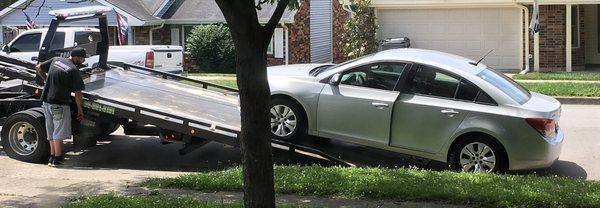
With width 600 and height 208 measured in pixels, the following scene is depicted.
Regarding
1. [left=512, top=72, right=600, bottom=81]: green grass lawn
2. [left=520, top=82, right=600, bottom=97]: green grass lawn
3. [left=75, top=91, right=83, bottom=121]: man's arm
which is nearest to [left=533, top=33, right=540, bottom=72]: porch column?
[left=512, top=72, right=600, bottom=81]: green grass lawn

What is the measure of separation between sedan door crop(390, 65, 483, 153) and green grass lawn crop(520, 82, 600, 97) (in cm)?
857

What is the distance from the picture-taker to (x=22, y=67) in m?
10.5

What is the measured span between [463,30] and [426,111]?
15428 mm

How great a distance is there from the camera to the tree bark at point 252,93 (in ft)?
14.3

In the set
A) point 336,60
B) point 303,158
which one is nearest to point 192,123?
point 303,158

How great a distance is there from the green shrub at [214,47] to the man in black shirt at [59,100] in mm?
15669

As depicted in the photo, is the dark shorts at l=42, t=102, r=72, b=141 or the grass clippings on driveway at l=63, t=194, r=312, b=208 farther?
the dark shorts at l=42, t=102, r=72, b=141

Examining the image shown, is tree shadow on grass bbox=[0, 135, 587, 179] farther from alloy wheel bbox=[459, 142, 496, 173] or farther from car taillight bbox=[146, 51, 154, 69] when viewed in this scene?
car taillight bbox=[146, 51, 154, 69]

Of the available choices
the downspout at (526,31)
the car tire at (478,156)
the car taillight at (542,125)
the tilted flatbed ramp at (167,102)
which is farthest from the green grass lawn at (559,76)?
the car tire at (478,156)

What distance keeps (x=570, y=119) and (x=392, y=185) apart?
7944 mm

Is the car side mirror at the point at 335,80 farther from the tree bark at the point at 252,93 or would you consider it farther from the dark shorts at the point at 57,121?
the tree bark at the point at 252,93

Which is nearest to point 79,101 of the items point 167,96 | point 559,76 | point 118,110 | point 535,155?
point 118,110

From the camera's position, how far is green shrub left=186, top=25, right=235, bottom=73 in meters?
25.0

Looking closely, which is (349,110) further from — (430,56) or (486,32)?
(486,32)
